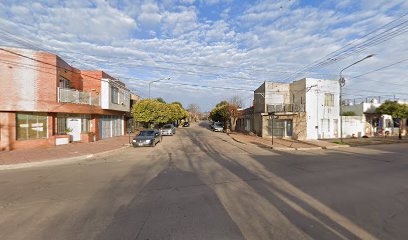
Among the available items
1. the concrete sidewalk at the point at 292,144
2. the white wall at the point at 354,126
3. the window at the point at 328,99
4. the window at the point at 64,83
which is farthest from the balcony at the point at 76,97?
the white wall at the point at 354,126

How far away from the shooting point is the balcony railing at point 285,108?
26998mm

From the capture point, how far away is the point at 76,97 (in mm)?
19250

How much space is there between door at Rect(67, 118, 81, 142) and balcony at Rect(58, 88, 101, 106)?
83.5 inches

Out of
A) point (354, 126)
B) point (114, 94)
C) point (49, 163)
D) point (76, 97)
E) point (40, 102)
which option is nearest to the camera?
point (49, 163)

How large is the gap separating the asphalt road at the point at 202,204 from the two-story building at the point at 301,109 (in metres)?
17.5

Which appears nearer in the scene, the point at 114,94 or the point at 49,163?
the point at 49,163

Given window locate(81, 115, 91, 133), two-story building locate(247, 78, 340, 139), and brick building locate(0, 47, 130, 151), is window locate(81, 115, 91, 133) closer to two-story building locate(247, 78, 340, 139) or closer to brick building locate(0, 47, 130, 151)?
brick building locate(0, 47, 130, 151)

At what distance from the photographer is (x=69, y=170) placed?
9945 millimetres

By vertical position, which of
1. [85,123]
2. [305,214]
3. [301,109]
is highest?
[301,109]

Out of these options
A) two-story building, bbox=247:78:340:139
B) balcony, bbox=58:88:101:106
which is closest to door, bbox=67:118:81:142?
balcony, bbox=58:88:101:106

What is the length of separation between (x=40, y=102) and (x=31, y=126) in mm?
1961

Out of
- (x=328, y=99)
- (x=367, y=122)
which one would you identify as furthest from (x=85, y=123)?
(x=367, y=122)

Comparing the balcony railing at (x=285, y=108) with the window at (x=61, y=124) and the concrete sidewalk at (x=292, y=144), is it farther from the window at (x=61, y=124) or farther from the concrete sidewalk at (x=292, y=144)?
the window at (x=61, y=124)

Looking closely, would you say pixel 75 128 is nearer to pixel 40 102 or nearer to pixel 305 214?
pixel 40 102
